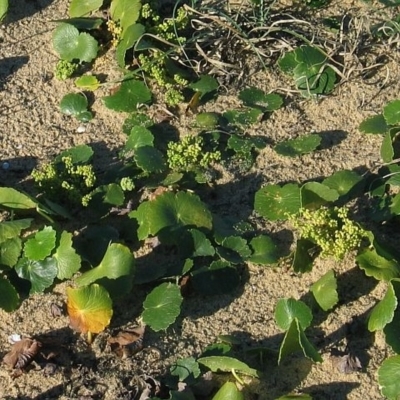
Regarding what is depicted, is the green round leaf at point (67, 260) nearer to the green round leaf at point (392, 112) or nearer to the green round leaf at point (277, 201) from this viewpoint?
the green round leaf at point (277, 201)

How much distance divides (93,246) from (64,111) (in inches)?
28.8

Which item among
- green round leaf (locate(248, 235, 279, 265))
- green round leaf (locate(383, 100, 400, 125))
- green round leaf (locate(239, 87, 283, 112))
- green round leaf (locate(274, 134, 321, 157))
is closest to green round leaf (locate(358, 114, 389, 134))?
green round leaf (locate(383, 100, 400, 125))

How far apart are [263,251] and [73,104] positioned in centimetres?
103

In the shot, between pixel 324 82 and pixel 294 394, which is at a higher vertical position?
pixel 324 82

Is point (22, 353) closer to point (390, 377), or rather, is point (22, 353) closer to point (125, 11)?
point (390, 377)

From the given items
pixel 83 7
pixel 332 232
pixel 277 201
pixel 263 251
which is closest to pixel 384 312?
pixel 332 232

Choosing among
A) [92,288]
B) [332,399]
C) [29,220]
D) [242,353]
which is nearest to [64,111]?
[29,220]

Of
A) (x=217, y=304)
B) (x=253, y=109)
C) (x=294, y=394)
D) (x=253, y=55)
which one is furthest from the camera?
(x=253, y=55)

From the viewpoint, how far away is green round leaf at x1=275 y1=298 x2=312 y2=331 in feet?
9.00

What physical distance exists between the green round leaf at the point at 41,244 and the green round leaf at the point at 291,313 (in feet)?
2.52

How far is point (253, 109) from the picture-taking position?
345 centimetres

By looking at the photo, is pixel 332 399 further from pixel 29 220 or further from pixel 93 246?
pixel 29 220

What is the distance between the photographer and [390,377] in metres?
2.62

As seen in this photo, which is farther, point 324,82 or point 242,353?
point 324,82
